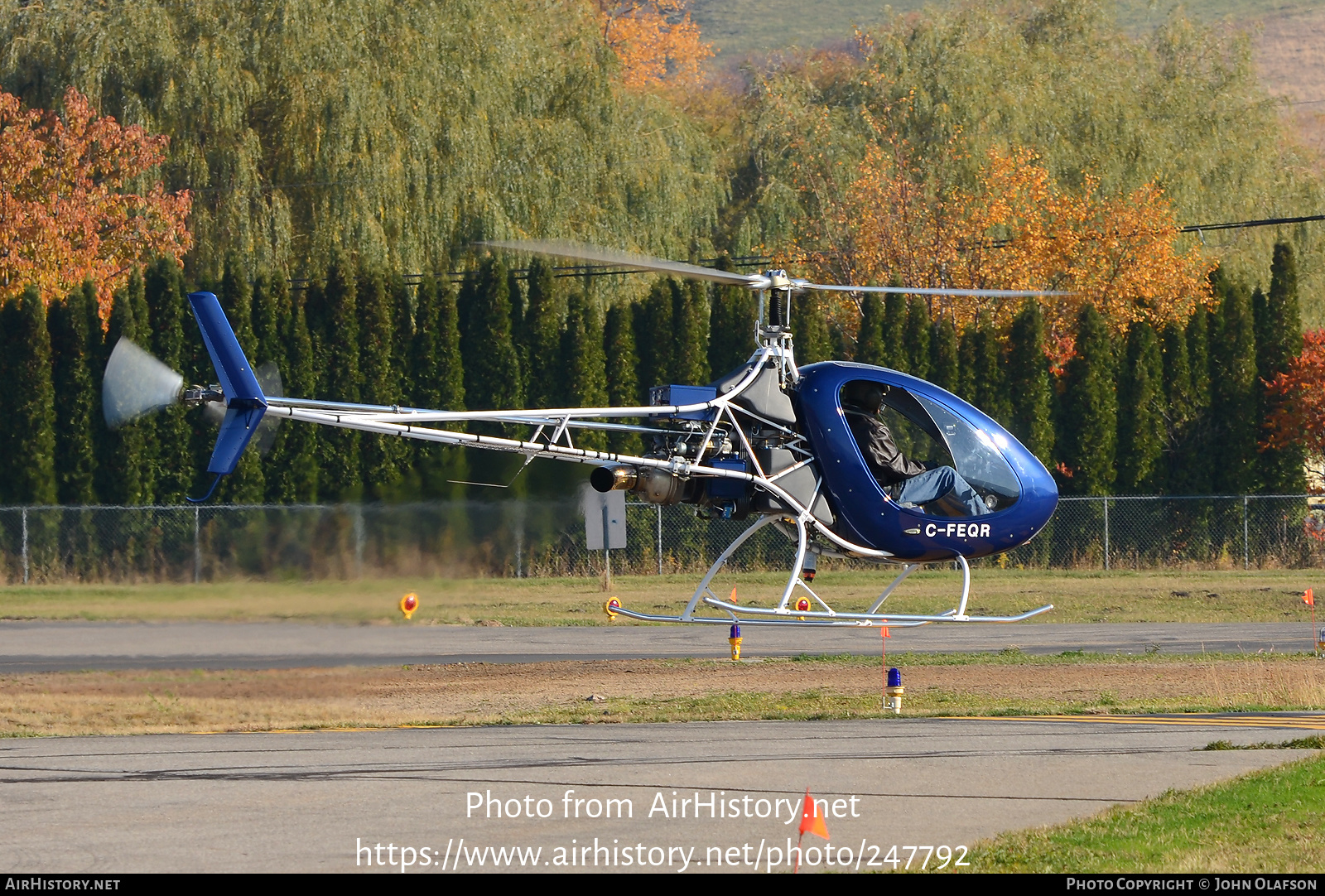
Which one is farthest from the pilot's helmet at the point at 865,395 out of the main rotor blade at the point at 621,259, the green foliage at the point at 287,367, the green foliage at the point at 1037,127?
the green foliage at the point at 1037,127

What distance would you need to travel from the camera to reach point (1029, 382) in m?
40.4

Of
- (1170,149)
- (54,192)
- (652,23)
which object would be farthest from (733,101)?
(54,192)

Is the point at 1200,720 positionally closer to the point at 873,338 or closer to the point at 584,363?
the point at 584,363

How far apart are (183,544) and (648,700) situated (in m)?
16.0

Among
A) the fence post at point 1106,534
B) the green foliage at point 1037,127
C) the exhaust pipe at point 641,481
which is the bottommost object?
the fence post at point 1106,534

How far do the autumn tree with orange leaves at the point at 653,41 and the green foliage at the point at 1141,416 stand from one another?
3655 cm

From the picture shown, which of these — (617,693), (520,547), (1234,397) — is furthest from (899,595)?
(617,693)

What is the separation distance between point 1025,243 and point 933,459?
30137mm

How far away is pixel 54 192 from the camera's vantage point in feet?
127

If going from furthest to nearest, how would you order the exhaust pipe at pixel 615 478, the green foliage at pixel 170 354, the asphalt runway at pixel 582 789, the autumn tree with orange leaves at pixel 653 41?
the autumn tree with orange leaves at pixel 653 41 < the green foliage at pixel 170 354 < the exhaust pipe at pixel 615 478 < the asphalt runway at pixel 582 789

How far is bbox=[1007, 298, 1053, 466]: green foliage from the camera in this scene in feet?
132

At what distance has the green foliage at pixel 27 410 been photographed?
36188 mm

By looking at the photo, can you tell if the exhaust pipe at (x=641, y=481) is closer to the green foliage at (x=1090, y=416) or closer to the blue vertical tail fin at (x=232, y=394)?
the blue vertical tail fin at (x=232, y=394)
